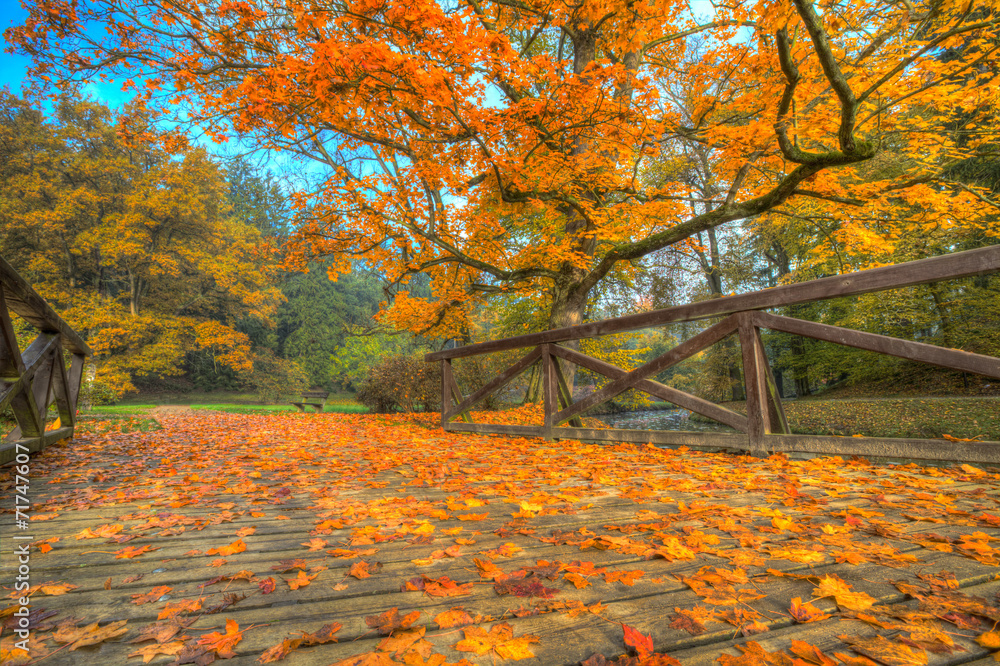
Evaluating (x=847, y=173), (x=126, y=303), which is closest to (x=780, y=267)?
(x=847, y=173)

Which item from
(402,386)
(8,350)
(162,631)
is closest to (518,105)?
(8,350)

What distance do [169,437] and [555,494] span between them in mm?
6091

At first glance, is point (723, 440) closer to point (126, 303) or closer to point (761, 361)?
point (761, 361)

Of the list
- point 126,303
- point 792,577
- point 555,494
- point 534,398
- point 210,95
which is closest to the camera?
point 792,577

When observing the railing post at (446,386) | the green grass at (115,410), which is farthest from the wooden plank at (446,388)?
the green grass at (115,410)

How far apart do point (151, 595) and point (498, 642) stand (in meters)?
1.13

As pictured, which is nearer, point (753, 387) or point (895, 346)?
point (895, 346)

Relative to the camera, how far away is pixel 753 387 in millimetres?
3496

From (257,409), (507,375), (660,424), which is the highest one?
(507,375)

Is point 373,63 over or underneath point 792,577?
over

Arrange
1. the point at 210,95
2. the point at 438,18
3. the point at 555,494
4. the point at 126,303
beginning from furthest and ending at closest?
the point at 126,303
the point at 210,95
the point at 438,18
the point at 555,494

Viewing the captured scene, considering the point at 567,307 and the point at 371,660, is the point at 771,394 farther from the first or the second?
the point at 567,307

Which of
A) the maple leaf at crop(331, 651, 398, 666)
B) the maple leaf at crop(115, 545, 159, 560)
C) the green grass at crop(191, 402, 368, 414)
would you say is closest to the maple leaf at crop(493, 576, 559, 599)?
the maple leaf at crop(331, 651, 398, 666)

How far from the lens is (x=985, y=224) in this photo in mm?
8258
